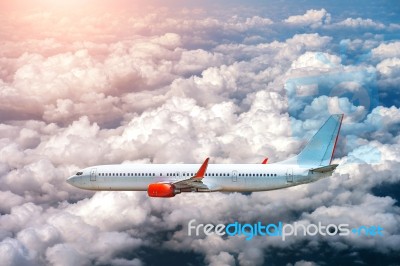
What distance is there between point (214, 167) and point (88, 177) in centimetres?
2742

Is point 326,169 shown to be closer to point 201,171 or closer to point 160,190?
point 201,171

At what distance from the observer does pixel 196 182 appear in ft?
302

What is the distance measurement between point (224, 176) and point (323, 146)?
2096 cm

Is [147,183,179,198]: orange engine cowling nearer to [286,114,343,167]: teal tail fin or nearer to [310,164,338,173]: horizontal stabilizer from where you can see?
[286,114,343,167]: teal tail fin

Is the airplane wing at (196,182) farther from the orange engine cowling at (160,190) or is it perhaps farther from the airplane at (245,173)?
the orange engine cowling at (160,190)

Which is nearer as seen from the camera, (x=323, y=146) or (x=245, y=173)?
(x=245, y=173)

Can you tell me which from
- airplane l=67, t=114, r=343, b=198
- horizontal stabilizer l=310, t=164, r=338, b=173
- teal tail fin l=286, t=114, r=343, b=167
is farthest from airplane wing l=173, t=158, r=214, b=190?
horizontal stabilizer l=310, t=164, r=338, b=173

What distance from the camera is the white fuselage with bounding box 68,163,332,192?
310 feet

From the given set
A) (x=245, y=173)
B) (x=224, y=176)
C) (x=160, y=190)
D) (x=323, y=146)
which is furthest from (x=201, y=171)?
(x=323, y=146)

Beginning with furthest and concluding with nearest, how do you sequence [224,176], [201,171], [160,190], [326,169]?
[224,176], [160,190], [326,169], [201,171]

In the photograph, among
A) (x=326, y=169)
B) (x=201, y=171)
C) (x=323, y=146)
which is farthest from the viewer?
(x=323, y=146)

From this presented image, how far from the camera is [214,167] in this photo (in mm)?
96125

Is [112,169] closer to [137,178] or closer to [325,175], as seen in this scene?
[137,178]

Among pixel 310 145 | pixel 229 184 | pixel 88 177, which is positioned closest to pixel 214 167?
pixel 229 184
